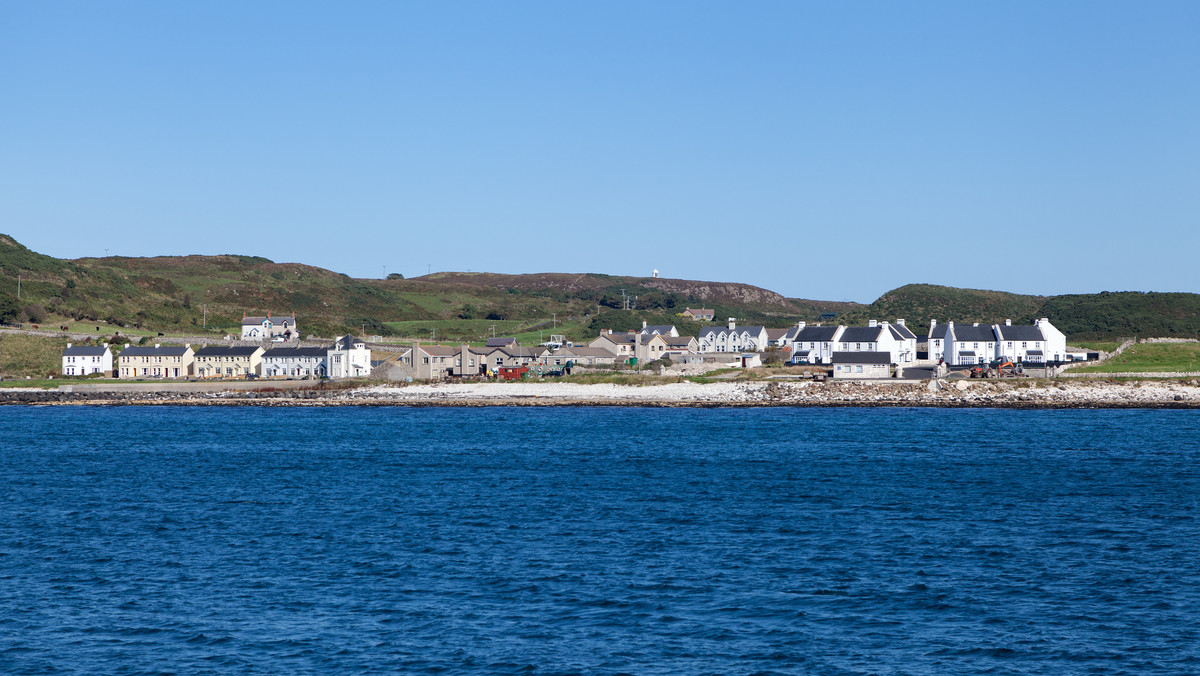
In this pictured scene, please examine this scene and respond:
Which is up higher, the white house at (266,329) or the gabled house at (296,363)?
the white house at (266,329)

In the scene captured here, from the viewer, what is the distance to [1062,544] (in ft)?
93.1

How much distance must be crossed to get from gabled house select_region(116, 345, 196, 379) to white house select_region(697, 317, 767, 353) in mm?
56763

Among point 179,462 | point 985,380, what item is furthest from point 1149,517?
point 985,380

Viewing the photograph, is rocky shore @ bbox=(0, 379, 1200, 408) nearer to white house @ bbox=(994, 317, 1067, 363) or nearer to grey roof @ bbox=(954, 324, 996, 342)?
grey roof @ bbox=(954, 324, 996, 342)

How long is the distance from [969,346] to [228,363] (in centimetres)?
7135

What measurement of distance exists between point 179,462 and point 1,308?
90308 millimetres

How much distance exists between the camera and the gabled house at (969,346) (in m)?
99.2

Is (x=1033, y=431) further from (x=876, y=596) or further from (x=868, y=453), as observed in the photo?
(x=876, y=596)

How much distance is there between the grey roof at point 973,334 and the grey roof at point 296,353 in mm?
59766

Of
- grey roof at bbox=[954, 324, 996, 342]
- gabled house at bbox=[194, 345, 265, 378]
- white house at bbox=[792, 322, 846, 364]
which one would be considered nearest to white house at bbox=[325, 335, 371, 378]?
gabled house at bbox=[194, 345, 265, 378]

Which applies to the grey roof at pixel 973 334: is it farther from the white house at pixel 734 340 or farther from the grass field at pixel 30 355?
the grass field at pixel 30 355

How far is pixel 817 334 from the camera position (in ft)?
342

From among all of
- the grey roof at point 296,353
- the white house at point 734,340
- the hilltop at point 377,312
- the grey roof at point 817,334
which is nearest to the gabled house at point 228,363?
the grey roof at point 296,353

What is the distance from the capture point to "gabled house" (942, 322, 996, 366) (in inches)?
3907
